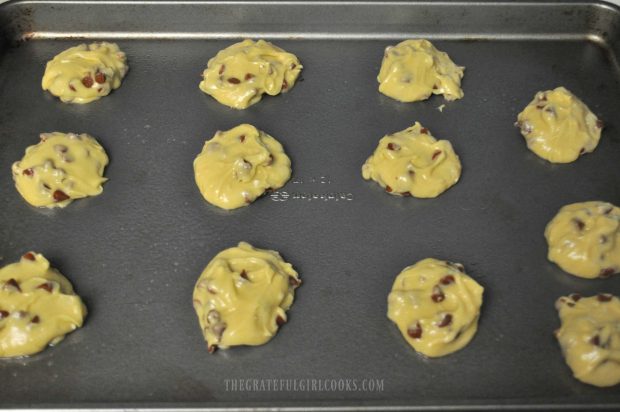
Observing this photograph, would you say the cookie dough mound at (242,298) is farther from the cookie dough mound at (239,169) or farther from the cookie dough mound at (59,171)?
the cookie dough mound at (59,171)

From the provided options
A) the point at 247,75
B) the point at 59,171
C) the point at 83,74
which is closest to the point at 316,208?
the point at 247,75

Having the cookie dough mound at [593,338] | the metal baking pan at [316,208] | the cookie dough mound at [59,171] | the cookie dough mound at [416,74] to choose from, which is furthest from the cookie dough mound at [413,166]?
the cookie dough mound at [59,171]

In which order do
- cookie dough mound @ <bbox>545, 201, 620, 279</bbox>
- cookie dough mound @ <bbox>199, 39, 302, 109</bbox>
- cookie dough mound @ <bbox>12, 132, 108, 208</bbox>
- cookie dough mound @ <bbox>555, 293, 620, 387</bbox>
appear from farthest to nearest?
1. cookie dough mound @ <bbox>199, 39, 302, 109</bbox>
2. cookie dough mound @ <bbox>12, 132, 108, 208</bbox>
3. cookie dough mound @ <bbox>545, 201, 620, 279</bbox>
4. cookie dough mound @ <bbox>555, 293, 620, 387</bbox>

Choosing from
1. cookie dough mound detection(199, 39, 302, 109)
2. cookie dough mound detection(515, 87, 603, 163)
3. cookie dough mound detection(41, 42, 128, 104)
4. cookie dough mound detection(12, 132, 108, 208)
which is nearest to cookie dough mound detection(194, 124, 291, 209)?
cookie dough mound detection(199, 39, 302, 109)

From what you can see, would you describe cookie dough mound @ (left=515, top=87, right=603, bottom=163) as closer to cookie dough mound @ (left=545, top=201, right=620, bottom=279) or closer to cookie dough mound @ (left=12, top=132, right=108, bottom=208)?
cookie dough mound @ (left=545, top=201, right=620, bottom=279)

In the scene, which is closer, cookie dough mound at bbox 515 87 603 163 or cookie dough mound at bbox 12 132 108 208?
cookie dough mound at bbox 12 132 108 208

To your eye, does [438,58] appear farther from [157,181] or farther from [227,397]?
[227,397]

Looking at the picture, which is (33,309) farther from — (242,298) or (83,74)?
(83,74)
